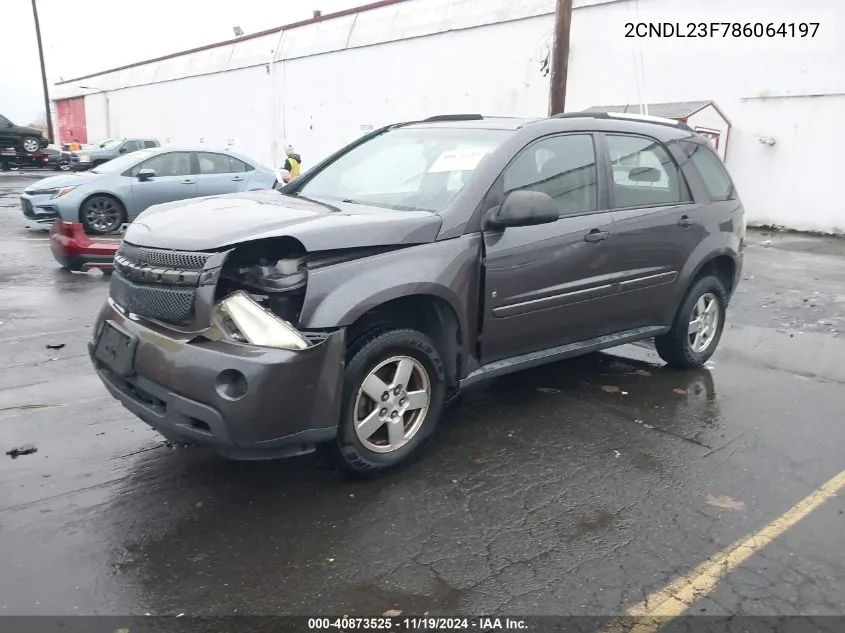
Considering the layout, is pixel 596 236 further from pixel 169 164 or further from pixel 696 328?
pixel 169 164

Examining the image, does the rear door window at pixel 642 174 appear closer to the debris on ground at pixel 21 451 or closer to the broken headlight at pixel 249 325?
the broken headlight at pixel 249 325

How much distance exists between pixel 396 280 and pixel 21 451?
2.29 metres

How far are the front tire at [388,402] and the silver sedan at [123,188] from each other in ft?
30.3

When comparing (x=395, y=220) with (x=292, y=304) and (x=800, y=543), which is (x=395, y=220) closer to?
(x=292, y=304)

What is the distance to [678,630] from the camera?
2.59 metres

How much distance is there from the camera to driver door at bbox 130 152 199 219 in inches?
461

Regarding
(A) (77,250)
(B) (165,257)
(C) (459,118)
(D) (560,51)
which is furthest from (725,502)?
(D) (560,51)

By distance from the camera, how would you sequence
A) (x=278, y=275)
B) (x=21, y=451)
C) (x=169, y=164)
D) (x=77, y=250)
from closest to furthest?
(x=278, y=275) → (x=21, y=451) → (x=77, y=250) → (x=169, y=164)

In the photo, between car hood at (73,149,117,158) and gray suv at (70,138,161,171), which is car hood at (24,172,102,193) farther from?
car hood at (73,149,117,158)

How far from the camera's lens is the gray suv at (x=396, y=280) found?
3127 mm

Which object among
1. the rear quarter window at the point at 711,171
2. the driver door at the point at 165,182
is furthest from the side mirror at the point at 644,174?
the driver door at the point at 165,182

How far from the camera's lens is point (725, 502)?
3.52 meters

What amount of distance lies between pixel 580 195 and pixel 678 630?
266 centimetres

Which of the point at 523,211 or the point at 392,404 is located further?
the point at 523,211
